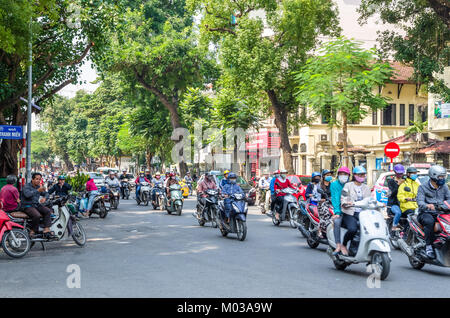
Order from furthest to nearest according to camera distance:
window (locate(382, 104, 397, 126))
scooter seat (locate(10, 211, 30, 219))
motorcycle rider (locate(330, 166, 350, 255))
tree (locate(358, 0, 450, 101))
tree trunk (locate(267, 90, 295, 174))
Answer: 1. window (locate(382, 104, 397, 126))
2. tree trunk (locate(267, 90, 295, 174))
3. tree (locate(358, 0, 450, 101))
4. scooter seat (locate(10, 211, 30, 219))
5. motorcycle rider (locate(330, 166, 350, 255))

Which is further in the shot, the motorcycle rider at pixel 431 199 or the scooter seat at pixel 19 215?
the scooter seat at pixel 19 215

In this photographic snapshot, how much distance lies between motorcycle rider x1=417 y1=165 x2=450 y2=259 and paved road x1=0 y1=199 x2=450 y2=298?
0.63m

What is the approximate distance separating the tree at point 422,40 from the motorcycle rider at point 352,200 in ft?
43.8

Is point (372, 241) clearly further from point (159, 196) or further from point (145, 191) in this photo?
point (145, 191)

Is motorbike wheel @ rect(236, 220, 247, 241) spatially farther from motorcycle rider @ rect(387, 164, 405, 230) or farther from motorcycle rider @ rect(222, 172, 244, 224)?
motorcycle rider @ rect(387, 164, 405, 230)

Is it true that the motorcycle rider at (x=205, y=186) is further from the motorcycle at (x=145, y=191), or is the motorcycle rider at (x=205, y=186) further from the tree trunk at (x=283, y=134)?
the tree trunk at (x=283, y=134)

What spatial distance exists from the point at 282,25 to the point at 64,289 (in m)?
24.7

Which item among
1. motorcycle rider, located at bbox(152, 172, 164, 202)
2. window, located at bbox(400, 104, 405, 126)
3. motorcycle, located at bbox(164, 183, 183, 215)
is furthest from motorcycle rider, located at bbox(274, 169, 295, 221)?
window, located at bbox(400, 104, 405, 126)

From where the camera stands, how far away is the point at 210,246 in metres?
12.6

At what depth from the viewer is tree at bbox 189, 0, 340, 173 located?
1162 inches

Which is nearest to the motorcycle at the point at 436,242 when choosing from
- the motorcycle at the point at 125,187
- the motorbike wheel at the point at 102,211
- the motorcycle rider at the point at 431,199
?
the motorcycle rider at the point at 431,199

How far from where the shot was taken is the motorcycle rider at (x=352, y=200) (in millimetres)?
8773

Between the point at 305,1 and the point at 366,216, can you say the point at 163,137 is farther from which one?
the point at 366,216
